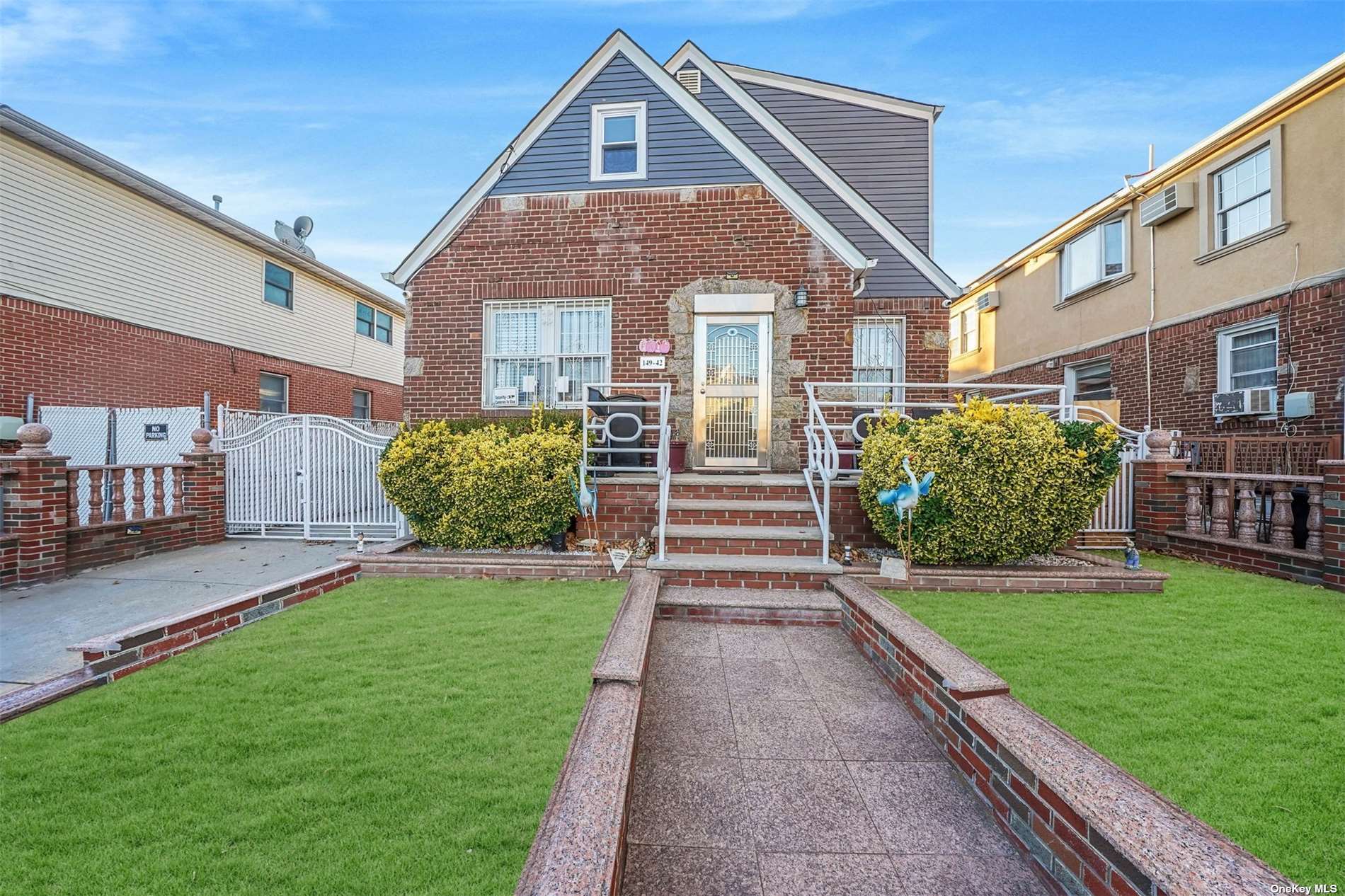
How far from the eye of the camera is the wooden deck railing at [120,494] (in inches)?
229

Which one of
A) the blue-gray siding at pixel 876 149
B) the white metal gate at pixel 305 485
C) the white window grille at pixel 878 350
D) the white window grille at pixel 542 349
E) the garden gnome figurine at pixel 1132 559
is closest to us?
the garden gnome figurine at pixel 1132 559

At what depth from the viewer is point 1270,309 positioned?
912 centimetres

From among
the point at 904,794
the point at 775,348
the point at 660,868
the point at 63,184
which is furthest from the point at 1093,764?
the point at 63,184

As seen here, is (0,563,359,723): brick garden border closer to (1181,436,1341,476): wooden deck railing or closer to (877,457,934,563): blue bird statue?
(877,457,934,563): blue bird statue

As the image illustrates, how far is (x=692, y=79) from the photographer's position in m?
10.8

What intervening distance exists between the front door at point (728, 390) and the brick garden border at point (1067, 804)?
17.7ft

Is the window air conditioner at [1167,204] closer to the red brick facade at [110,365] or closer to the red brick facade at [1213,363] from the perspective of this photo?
the red brick facade at [1213,363]

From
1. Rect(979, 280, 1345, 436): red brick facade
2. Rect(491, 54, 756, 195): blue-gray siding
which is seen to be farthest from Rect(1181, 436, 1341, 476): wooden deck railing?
Rect(491, 54, 756, 195): blue-gray siding

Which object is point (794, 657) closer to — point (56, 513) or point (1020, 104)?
point (56, 513)

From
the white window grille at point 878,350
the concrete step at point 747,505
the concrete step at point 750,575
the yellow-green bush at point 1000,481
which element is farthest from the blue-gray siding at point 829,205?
the concrete step at point 750,575

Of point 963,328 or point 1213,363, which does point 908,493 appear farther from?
point 963,328

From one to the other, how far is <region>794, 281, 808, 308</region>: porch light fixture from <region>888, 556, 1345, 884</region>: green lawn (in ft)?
15.2

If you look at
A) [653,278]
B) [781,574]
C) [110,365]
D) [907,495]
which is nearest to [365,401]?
[110,365]

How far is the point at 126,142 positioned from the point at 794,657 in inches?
616
